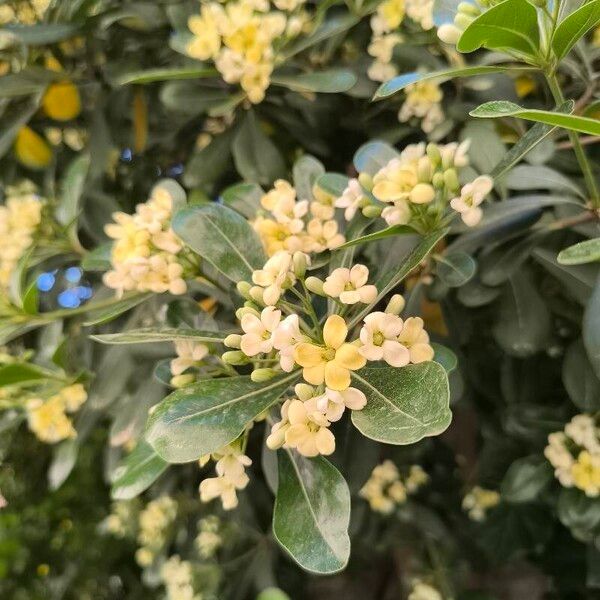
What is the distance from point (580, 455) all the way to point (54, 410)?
2.20 ft

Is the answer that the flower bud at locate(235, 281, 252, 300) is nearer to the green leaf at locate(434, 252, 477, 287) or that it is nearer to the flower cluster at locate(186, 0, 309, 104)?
the green leaf at locate(434, 252, 477, 287)

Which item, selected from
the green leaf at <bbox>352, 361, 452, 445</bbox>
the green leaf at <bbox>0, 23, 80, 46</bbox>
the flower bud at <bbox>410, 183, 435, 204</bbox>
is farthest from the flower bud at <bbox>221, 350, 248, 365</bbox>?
the green leaf at <bbox>0, 23, 80, 46</bbox>

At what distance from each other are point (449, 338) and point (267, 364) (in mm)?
335

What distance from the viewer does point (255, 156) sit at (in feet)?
3.13

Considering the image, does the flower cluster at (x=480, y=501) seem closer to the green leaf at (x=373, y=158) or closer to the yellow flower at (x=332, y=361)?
the green leaf at (x=373, y=158)

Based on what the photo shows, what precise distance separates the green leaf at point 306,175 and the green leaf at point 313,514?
0.31m

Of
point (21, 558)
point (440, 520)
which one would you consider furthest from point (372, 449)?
point (21, 558)

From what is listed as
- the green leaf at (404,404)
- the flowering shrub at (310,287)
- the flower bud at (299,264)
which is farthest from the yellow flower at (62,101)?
the green leaf at (404,404)

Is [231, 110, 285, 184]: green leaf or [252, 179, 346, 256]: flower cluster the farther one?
[231, 110, 285, 184]: green leaf

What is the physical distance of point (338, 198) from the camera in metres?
0.67

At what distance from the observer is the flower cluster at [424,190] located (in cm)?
57

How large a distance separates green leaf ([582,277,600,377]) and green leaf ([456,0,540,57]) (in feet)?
0.77

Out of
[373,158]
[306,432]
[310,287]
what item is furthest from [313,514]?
[373,158]

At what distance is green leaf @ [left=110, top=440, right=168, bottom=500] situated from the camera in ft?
2.14
